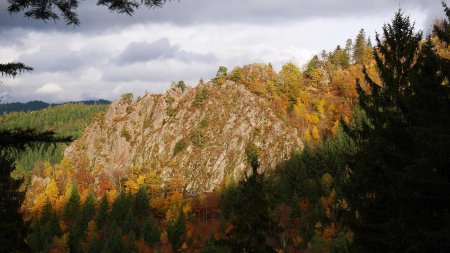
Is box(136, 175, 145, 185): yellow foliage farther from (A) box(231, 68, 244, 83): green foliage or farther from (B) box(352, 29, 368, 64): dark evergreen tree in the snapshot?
(B) box(352, 29, 368, 64): dark evergreen tree

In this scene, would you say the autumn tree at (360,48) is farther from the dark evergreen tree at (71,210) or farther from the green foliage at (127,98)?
the dark evergreen tree at (71,210)

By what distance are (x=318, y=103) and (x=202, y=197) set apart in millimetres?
49775

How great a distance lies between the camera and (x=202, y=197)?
109000 mm

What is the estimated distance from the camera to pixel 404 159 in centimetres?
1312

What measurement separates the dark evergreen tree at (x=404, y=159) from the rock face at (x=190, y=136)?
3675 inches

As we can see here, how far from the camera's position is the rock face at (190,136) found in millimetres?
116438

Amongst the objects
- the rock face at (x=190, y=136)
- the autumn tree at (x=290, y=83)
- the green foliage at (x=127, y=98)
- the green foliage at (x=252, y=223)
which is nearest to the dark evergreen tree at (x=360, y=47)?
the autumn tree at (x=290, y=83)

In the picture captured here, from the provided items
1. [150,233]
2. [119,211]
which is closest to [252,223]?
[150,233]

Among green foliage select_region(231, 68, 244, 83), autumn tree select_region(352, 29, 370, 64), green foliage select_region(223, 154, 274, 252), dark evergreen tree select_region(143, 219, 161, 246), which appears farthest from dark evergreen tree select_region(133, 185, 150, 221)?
autumn tree select_region(352, 29, 370, 64)

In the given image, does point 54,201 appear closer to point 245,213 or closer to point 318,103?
point 318,103

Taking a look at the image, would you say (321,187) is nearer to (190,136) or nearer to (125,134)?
(190,136)

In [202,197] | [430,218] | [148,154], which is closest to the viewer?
[430,218]

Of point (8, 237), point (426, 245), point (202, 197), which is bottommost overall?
point (202, 197)

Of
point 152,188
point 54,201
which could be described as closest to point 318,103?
point 152,188
